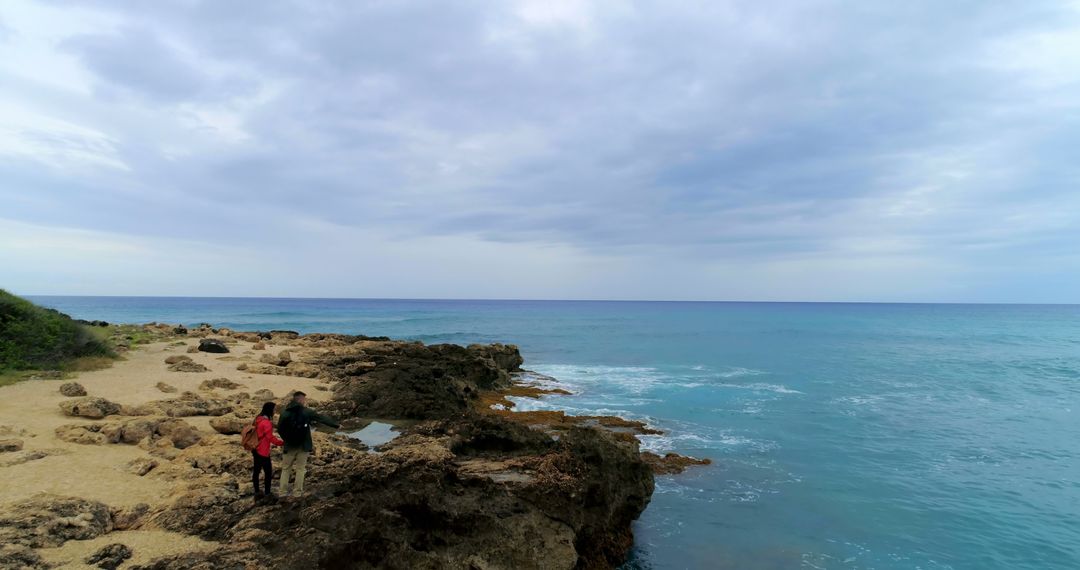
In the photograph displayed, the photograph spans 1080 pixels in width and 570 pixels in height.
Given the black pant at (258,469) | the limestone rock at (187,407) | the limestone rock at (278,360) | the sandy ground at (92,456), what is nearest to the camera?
the sandy ground at (92,456)

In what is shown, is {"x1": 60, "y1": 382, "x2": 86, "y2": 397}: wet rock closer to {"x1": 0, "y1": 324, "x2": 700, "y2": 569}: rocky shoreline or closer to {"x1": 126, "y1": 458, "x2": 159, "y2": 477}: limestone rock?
{"x1": 0, "y1": 324, "x2": 700, "y2": 569}: rocky shoreline

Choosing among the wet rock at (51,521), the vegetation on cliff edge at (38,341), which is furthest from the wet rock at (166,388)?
the wet rock at (51,521)

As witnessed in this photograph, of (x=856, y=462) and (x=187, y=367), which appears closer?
(x=856, y=462)

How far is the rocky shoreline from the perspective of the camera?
770cm

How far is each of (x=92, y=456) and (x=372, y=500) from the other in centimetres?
637

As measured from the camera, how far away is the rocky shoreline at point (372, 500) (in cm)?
770

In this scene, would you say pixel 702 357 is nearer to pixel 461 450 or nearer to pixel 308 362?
→ pixel 308 362

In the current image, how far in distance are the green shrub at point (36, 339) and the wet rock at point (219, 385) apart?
5923mm

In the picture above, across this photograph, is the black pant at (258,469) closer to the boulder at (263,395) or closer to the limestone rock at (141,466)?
the limestone rock at (141,466)

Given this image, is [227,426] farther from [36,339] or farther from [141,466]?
[36,339]

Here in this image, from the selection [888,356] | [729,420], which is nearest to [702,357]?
[888,356]

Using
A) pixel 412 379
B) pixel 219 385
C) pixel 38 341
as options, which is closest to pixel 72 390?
pixel 219 385

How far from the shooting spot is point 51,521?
7.56m

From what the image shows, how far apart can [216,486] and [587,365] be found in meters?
35.5
